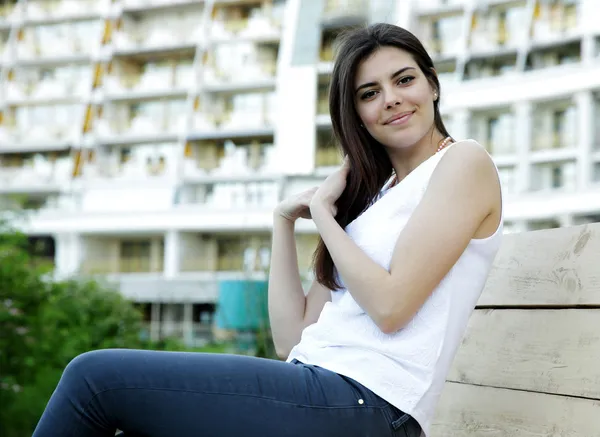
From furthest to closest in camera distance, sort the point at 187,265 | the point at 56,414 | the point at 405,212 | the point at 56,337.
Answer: the point at 187,265 < the point at 56,337 < the point at 405,212 < the point at 56,414

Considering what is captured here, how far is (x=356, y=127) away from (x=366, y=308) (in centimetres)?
38

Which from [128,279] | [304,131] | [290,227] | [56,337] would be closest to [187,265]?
[128,279]

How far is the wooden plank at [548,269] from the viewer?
1181 millimetres

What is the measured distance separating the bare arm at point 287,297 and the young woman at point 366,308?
13 mm

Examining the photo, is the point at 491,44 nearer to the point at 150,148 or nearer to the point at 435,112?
the point at 150,148

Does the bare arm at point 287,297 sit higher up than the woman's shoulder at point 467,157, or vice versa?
the woman's shoulder at point 467,157

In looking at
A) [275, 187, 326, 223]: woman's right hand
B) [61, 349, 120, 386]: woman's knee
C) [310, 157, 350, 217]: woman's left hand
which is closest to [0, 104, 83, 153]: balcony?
[275, 187, 326, 223]: woman's right hand

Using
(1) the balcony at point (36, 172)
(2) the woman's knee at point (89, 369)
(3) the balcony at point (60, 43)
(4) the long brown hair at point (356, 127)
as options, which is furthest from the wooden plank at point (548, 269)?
(3) the balcony at point (60, 43)

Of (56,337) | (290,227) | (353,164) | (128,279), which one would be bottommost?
(128,279)

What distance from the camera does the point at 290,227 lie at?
1.47 meters

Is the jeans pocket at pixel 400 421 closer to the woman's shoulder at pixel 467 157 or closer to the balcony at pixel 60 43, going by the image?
the woman's shoulder at pixel 467 157

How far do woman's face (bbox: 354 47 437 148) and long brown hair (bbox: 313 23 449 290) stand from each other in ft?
0.05

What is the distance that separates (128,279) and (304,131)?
591cm

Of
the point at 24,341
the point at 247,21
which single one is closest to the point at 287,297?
the point at 24,341
